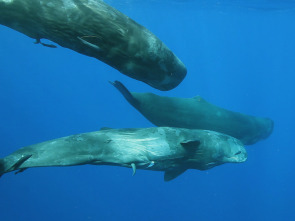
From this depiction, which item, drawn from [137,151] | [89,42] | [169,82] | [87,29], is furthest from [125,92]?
[87,29]

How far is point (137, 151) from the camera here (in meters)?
6.53

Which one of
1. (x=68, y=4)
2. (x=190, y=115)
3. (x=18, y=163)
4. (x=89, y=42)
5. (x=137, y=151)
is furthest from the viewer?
(x=190, y=115)

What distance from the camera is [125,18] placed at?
17.1 ft

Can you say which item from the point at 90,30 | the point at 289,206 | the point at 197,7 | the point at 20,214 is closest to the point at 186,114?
the point at 90,30

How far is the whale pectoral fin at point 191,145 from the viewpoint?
720 centimetres

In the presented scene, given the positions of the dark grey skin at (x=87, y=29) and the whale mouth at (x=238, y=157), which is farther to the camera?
the whale mouth at (x=238, y=157)

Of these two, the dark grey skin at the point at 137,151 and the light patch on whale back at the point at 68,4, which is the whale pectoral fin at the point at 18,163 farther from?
the light patch on whale back at the point at 68,4

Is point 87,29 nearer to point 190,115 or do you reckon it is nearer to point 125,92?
point 125,92

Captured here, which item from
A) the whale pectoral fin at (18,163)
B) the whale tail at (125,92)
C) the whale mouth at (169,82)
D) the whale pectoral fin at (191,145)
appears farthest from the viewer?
the whale tail at (125,92)

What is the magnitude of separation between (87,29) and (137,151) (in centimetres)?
313

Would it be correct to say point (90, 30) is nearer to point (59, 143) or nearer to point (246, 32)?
point (59, 143)

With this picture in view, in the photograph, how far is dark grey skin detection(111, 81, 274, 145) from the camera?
10039mm

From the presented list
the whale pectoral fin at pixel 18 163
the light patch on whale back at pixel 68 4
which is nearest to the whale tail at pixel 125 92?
the light patch on whale back at pixel 68 4

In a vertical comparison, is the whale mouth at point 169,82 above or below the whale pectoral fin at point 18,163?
above
